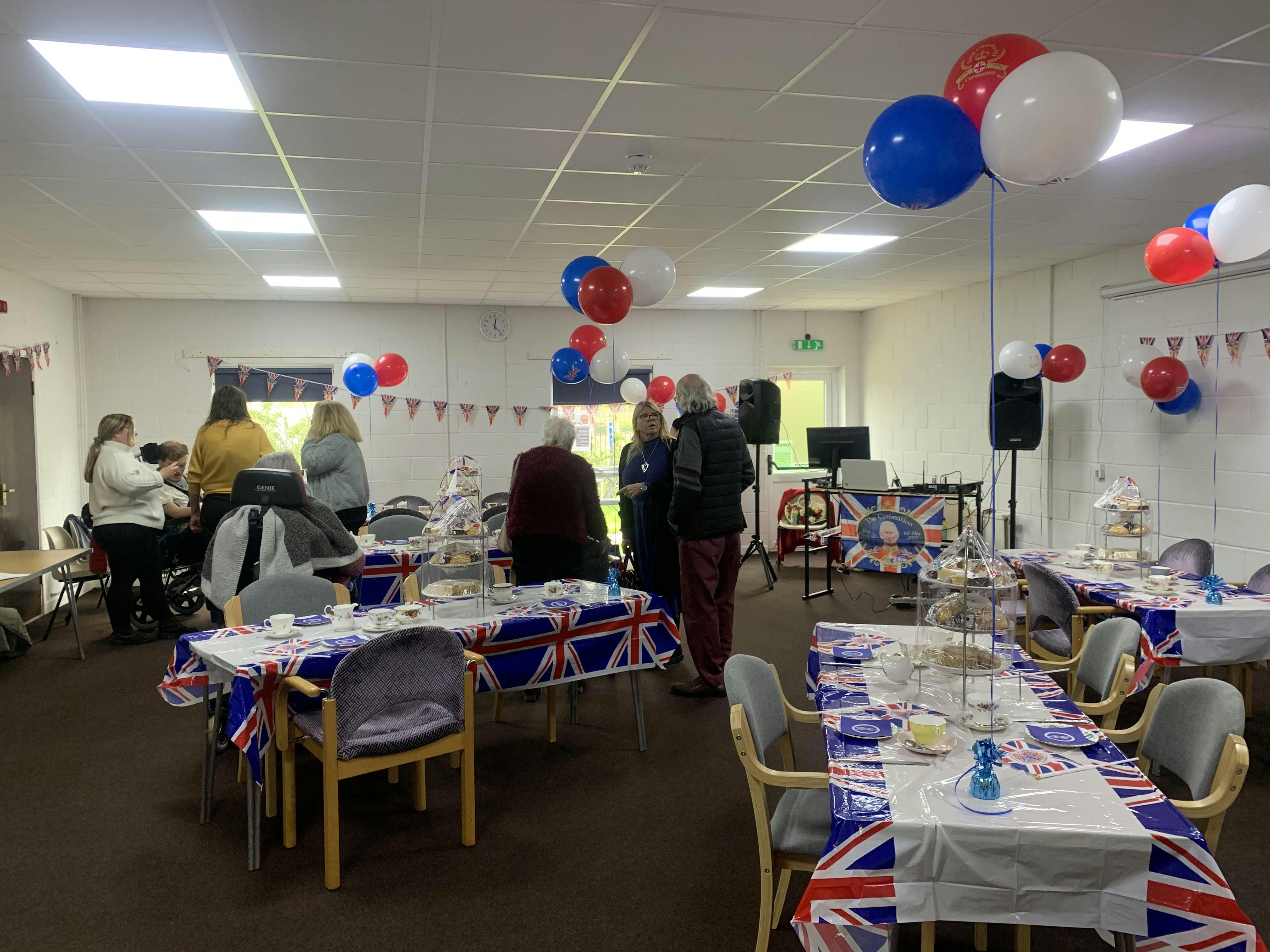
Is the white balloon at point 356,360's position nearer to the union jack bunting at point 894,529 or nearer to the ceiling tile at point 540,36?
the union jack bunting at point 894,529

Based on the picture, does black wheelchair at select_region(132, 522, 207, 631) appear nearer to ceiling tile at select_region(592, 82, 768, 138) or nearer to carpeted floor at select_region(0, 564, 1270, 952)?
carpeted floor at select_region(0, 564, 1270, 952)

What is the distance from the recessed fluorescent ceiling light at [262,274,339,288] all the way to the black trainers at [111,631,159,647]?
116 inches

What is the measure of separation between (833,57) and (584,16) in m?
0.92

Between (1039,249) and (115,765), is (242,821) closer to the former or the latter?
(115,765)

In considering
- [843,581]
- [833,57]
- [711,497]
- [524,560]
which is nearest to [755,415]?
[843,581]

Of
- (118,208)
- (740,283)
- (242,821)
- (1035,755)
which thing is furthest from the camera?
(740,283)

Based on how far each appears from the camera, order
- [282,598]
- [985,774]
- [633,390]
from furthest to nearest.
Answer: [633,390], [282,598], [985,774]

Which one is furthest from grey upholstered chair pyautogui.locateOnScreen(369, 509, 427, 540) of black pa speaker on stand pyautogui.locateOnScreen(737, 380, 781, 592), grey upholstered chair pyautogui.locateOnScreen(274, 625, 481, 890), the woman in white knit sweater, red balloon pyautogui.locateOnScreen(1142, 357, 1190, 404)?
red balloon pyautogui.locateOnScreen(1142, 357, 1190, 404)

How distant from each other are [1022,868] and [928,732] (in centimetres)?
43

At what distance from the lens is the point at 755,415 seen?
7.90 m

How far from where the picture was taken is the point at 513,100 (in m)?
3.22

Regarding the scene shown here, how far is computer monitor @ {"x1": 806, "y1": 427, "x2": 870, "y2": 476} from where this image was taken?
8.45 meters

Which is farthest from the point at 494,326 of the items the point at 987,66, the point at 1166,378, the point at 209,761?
the point at 987,66

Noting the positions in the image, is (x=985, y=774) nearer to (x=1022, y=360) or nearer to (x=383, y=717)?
(x=383, y=717)
